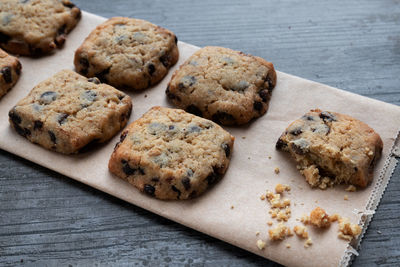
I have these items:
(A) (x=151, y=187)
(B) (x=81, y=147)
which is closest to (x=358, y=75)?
(A) (x=151, y=187)

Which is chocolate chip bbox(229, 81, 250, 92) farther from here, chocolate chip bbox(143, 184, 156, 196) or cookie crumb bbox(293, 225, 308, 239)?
cookie crumb bbox(293, 225, 308, 239)

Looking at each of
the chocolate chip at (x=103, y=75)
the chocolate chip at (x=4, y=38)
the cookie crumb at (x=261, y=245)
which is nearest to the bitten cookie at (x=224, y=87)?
the chocolate chip at (x=103, y=75)

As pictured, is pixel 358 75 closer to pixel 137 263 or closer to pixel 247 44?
pixel 247 44

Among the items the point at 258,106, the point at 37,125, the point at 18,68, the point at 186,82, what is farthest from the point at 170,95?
the point at 18,68

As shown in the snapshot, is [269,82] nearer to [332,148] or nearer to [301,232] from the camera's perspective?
[332,148]

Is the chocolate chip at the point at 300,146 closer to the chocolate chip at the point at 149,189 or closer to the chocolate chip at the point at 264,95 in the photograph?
the chocolate chip at the point at 264,95

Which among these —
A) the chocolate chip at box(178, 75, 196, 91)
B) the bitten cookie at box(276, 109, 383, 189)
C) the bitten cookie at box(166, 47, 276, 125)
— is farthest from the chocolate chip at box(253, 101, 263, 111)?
the chocolate chip at box(178, 75, 196, 91)

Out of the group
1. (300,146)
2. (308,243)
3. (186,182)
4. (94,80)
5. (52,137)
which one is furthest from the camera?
(94,80)
